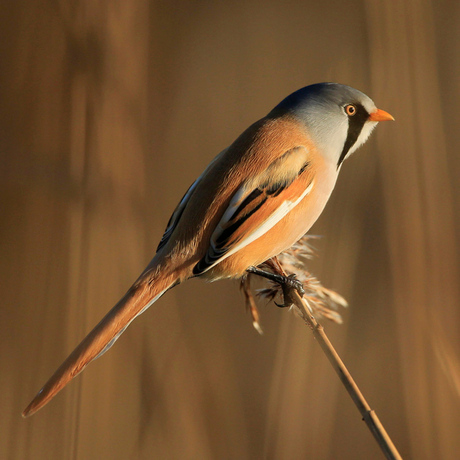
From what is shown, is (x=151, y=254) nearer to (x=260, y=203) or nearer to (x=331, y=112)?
(x=260, y=203)

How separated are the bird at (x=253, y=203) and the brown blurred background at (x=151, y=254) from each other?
0.35 metres

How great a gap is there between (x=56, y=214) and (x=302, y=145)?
50.1 inches

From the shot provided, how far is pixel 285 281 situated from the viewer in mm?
1843

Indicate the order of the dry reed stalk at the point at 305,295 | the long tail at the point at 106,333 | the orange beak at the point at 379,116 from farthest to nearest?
the orange beak at the point at 379,116, the dry reed stalk at the point at 305,295, the long tail at the point at 106,333

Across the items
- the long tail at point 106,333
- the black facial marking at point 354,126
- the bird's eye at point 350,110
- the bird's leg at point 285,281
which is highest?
the bird's eye at point 350,110

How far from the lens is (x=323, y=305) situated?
6.20 ft

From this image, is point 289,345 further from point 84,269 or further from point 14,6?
point 14,6

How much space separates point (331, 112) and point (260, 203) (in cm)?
55

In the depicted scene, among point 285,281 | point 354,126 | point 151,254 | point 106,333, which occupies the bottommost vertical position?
point 106,333

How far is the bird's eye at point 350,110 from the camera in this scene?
205 centimetres

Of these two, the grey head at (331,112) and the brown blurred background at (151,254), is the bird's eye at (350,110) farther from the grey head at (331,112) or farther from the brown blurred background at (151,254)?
the brown blurred background at (151,254)

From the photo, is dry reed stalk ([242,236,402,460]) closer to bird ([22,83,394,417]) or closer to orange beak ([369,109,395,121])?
bird ([22,83,394,417])

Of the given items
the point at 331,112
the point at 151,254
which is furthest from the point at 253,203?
the point at 151,254

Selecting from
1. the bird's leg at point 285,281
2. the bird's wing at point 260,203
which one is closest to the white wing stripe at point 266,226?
the bird's wing at point 260,203
